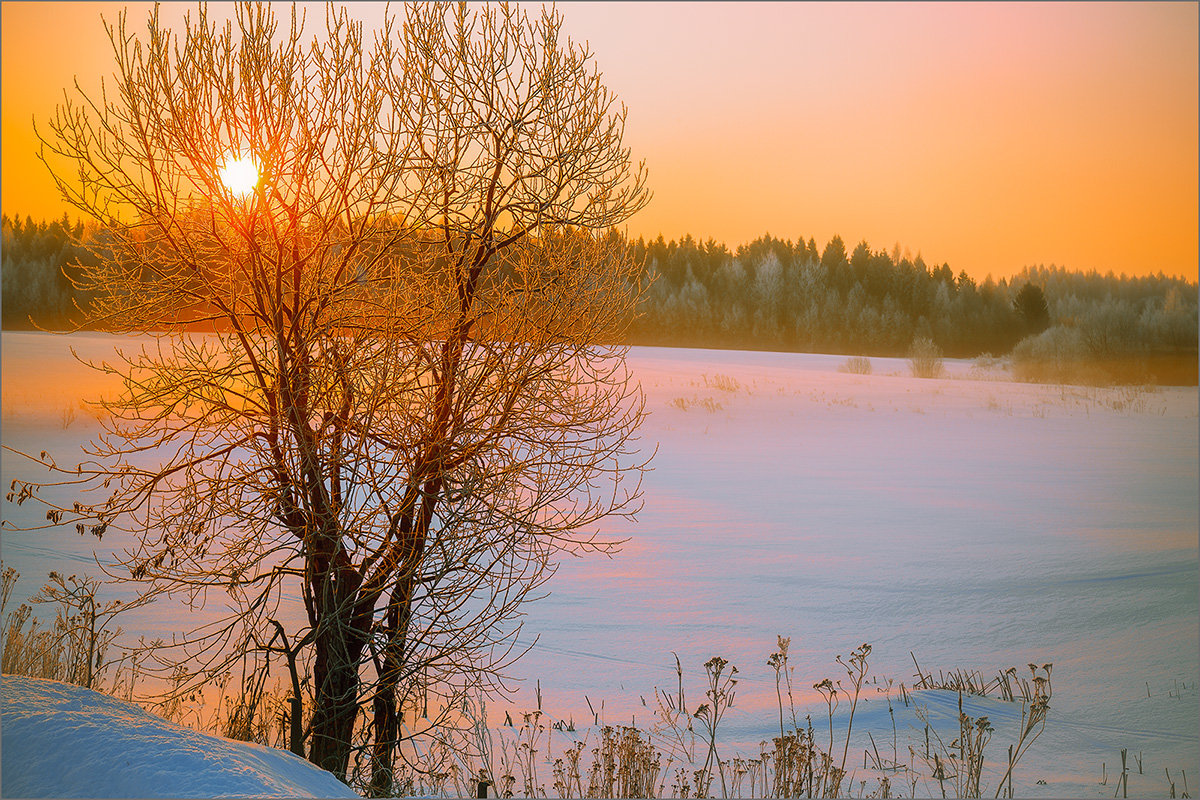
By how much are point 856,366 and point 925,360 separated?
339 centimetres

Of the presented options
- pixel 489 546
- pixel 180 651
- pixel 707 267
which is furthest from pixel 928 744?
pixel 707 267

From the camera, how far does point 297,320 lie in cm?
600

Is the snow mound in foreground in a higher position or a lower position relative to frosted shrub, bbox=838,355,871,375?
lower

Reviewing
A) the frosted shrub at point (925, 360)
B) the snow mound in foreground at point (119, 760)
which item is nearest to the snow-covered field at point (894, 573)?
the snow mound in foreground at point (119, 760)

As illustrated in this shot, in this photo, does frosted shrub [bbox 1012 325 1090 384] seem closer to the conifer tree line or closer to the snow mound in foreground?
the conifer tree line

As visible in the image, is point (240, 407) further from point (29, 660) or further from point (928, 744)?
point (928, 744)

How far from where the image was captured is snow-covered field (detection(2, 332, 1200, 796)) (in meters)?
7.91

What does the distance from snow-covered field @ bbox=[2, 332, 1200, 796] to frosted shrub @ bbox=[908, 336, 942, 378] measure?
15768 millimetres

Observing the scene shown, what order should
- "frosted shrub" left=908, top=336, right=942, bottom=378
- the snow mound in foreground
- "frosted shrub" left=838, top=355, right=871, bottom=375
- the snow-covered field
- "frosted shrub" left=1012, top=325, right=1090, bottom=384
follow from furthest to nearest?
"frosted shrub" left=908, top=336, right=942, bottom=378 → "frosted shrub" left=838, top=355, right=871, bottom=375 → "frosted shrub" left=1012, top=325, right=1090, bottom=384 → the snow-covered field → the snow mound in foreground

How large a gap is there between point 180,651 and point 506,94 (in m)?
6.44

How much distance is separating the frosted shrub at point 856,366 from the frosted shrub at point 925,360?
6.96ft

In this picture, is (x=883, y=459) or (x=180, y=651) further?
(x=883, y=459)

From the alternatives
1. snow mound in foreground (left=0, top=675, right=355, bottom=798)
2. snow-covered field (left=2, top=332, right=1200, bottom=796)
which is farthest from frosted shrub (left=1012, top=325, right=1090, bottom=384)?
snow mound in foreground (left=0, top=675, right=355, bottom=798)

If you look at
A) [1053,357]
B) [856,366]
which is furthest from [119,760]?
[1053,357]
